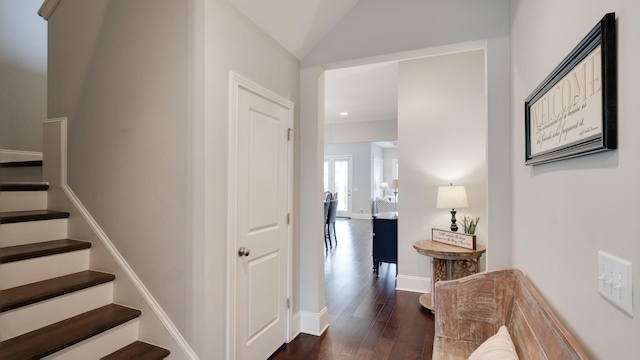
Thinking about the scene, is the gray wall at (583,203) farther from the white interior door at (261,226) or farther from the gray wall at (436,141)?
the gray wall at (436,141)

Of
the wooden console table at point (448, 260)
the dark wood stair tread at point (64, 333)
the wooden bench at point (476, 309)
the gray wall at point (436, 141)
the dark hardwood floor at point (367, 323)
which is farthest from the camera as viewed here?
the gray wall at point (436, 141)

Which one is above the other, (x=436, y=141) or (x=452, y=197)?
(x=436, y=141)

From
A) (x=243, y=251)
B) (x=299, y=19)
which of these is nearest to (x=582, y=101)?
(x=243, y=251)

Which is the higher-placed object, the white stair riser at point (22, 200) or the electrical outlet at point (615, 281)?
the white stair riser at point (22, 200)

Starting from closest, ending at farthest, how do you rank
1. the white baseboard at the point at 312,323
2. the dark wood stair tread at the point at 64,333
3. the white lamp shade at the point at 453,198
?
the dark wood stair tread at the point at 64,333 < the white baseboard at the point at 312,323 < the white lamp shade at the point at 453,198

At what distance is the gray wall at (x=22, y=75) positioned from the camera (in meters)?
3.24

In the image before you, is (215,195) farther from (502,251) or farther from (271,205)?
(502,251)

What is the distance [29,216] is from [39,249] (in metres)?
0.30

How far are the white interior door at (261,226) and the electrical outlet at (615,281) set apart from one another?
177 centimetres

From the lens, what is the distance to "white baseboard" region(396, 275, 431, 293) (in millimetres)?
3818

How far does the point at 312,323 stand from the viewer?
2.78 meters

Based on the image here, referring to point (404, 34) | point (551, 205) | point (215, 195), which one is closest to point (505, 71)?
point (404, 34)

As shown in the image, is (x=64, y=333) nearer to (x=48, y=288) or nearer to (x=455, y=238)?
(x=48, y=288)

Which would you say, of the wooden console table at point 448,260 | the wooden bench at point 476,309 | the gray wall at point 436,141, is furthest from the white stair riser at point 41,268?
the gray wall at point 436,141
